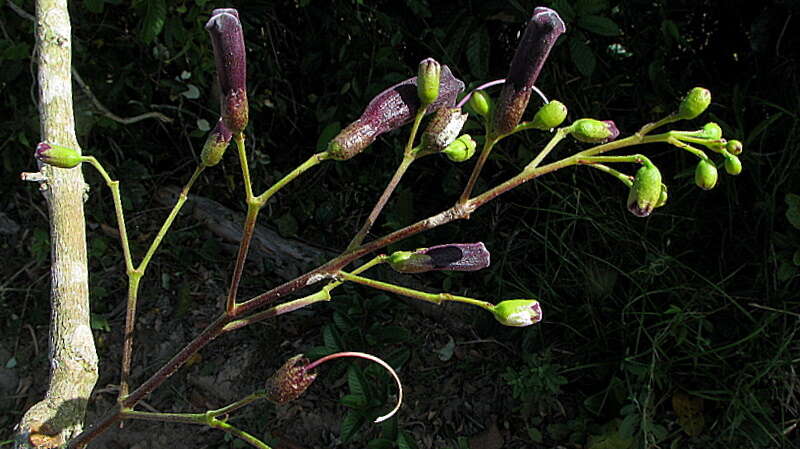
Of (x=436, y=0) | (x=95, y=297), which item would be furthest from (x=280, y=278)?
(x=436, y=0)

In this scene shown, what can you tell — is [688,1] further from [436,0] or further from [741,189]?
[436,0]

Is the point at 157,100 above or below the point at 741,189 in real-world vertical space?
above

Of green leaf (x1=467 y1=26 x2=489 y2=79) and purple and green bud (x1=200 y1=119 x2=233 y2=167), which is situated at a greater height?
purple and green bud (x1=200 y1=119 x2=233 y2=167)

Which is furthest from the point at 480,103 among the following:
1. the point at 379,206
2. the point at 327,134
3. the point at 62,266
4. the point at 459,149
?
the point at 327,134

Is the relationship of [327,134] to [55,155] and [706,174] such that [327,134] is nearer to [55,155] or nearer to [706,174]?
[55,155]

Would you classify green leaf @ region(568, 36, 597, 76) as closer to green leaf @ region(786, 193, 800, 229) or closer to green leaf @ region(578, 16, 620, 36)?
green leaf @ region(578, 16, 620, 36)

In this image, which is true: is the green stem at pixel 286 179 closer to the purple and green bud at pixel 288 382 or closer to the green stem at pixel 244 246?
the green stem at pixel 244 246

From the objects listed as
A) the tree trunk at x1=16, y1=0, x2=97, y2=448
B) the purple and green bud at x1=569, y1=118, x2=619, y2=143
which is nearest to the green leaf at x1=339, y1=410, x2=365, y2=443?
the tree trunk at x1=16, y1=0, x2=97, y2=448
